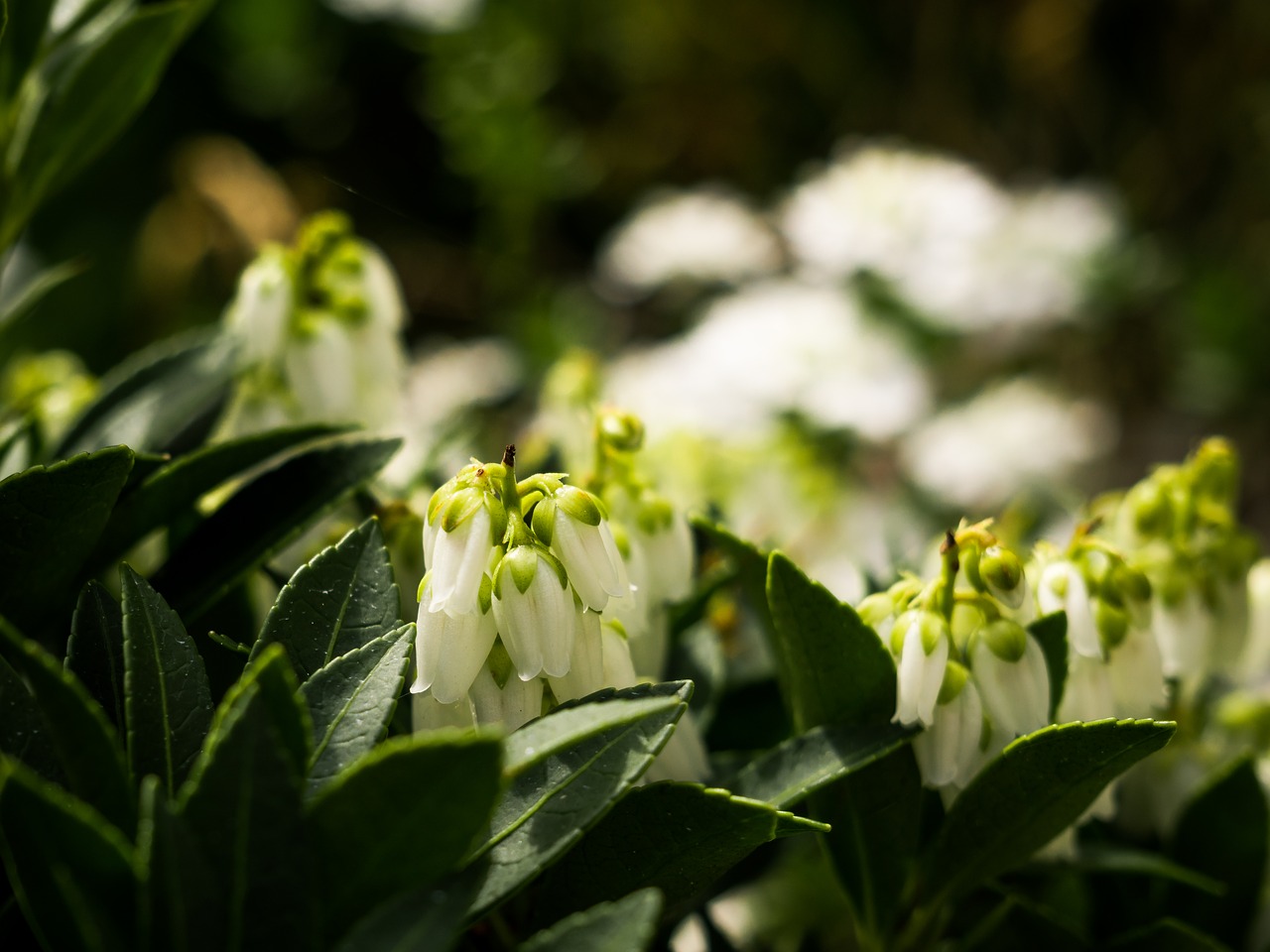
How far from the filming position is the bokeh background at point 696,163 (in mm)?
2637

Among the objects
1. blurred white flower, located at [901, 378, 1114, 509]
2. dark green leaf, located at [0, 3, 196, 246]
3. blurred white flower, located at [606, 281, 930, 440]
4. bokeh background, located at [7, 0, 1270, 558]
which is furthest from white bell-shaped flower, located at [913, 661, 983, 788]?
blurred white flower, located at [901, 378, 1114, 509]

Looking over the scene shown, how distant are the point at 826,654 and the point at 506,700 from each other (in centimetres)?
16

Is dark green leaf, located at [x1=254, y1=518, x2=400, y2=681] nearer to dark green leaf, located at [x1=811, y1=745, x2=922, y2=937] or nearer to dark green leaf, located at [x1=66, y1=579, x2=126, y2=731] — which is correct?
dark green leaf, located at [x1=66, y1=579, x2=126, y2=731]

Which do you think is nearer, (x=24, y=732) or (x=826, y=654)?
(x=24, y=732)

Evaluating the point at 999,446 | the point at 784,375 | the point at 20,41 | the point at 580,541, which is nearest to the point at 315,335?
the point at 20,41

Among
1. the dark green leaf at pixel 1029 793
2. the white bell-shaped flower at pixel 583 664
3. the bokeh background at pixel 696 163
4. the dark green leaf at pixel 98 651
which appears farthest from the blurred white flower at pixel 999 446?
the dark green leaf at pixel 98 651

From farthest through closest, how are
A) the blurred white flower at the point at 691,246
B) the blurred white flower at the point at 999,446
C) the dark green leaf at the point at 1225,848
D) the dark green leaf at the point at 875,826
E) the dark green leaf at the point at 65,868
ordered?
the blurred white flower at the point at 691,246 → the blurred white flower at the point at 999,446 → the dark green leaf at the point at 1225,848 → the dark green leaf at the point at 875,826 → the dark green leaf at the point at 65,868

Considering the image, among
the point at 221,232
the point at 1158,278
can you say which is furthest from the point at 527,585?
the point at 1158,278

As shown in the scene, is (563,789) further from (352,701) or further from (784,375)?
(784,375)

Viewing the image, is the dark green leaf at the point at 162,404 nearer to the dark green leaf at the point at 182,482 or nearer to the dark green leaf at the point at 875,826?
the dark green leaf at the point at 182,482

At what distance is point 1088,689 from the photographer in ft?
2.02

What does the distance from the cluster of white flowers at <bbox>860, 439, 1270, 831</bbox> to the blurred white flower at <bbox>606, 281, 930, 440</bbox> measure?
3.58 ft

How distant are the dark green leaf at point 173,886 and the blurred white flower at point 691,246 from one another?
219 centimetres

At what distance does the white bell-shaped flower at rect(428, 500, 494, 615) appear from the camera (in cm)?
49
